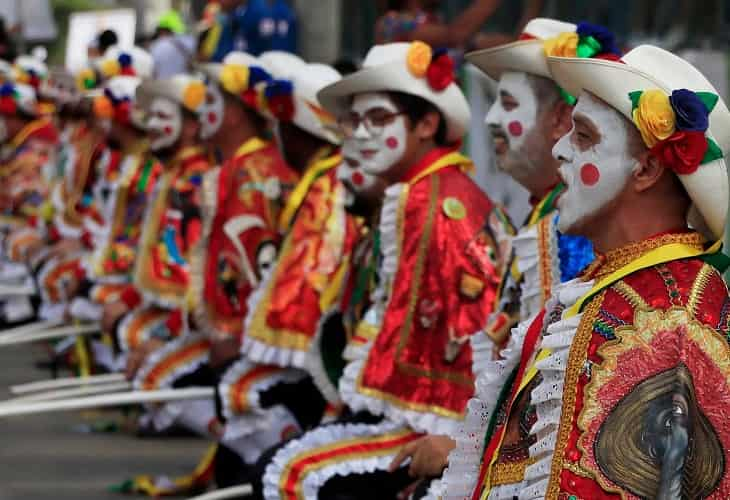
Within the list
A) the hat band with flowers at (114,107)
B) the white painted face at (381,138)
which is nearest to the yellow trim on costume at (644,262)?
the white painted face at (381,138)

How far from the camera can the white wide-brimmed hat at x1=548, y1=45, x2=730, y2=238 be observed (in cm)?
341

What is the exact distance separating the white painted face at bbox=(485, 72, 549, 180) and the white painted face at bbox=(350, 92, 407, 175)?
0.67m

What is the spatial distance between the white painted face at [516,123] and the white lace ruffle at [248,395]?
2.18 meters

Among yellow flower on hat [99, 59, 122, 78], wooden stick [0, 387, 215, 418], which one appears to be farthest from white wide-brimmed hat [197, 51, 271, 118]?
yellow flower on hat [99, 59, 122, 78]

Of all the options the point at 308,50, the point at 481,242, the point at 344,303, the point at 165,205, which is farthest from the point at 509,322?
the point at 308,50

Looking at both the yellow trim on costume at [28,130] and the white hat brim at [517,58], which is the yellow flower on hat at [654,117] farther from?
the yellow trim on costume at [28,130]

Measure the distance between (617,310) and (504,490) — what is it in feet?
1.70

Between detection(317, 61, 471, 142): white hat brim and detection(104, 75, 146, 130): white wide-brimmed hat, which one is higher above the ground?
detection(317, 61, 471, 142): white hat brim

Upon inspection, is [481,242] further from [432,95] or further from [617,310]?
[617,310]

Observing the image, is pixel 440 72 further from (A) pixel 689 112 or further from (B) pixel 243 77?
(A) pixel 689 112

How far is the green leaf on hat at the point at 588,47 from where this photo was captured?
13.9 ft

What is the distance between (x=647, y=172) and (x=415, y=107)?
90.3 inches

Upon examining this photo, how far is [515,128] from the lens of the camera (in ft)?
16.1

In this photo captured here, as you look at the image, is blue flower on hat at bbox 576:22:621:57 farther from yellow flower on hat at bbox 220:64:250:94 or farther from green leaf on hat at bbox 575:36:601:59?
yellow flower on hat at bbox 220:64:250:94
